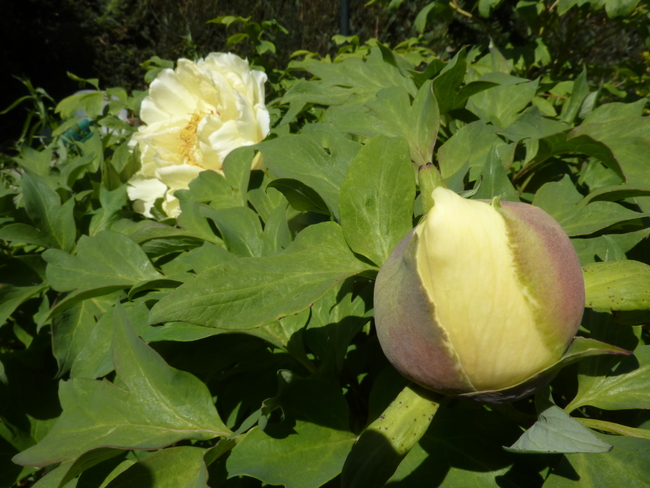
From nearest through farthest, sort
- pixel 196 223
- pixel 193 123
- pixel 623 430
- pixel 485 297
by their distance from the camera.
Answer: pixel 485 297 → pixel 623 430 → pixel 196 223 → pixel 193 123

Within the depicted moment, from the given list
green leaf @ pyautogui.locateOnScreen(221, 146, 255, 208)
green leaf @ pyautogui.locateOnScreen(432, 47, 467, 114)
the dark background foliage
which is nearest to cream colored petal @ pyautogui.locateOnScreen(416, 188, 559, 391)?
→ green leaf @ pyautogui.locateOnScreen(432, 47, 467, 114)

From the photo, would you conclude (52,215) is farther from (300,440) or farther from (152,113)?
(300,440)

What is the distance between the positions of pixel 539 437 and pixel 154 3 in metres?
8.69

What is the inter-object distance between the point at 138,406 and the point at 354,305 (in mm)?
287

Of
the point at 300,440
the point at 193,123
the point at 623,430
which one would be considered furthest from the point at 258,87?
the point at 623,430

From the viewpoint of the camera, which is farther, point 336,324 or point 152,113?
point 152,113

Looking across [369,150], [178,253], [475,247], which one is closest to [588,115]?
[369,150]

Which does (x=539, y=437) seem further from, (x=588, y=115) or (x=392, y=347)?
(x=588, y=115)

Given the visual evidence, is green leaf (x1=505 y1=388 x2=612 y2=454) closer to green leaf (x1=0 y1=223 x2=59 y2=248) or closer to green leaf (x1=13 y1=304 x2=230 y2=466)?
green leaf (x1=13 y1=304 x2=230 y2=466)

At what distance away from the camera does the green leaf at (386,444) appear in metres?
0.39

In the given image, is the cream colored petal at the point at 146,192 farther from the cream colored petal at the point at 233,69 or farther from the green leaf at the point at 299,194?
the green leaf at the point at 299,194

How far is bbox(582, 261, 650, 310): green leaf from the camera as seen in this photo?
41 cm

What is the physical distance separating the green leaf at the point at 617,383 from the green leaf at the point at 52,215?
871mm

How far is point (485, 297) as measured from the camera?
0.34 metres
